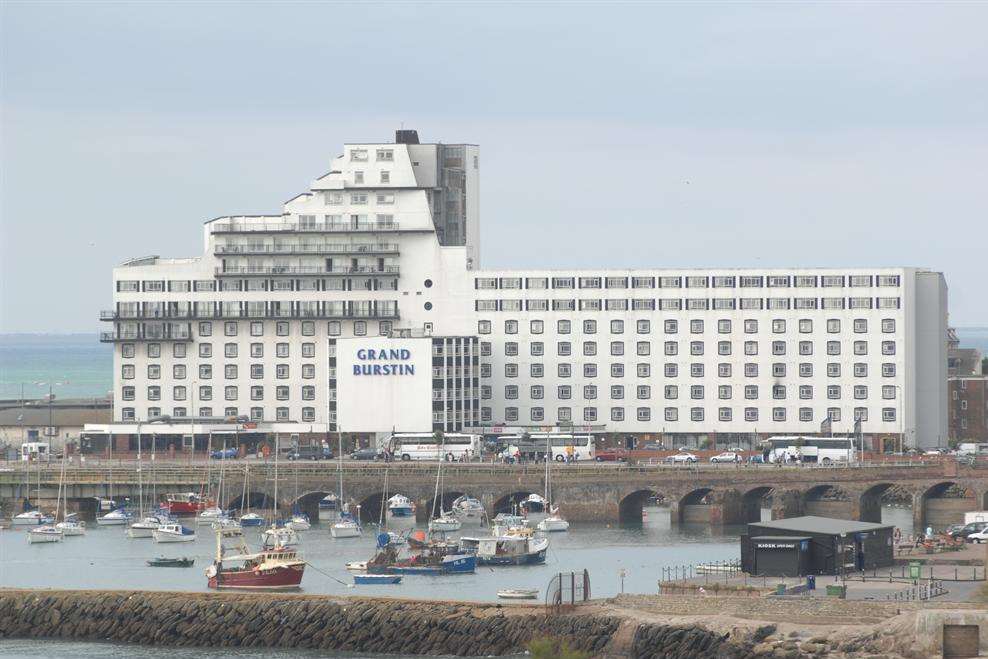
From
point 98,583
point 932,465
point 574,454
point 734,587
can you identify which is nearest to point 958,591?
point 734,587

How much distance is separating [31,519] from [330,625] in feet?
233

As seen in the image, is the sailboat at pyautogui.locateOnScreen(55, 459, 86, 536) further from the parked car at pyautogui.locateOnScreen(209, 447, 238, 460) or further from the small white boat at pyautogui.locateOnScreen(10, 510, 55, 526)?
the parked car at pyautogui.locateOnScreen(209, 447, 238, 460)

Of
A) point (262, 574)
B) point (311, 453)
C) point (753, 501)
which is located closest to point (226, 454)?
point (311, 453)

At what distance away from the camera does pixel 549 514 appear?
565ft

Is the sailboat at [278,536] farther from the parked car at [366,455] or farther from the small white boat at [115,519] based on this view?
the parked car at [366,455]

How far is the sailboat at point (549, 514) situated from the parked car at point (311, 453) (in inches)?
803

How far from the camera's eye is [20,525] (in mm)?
173000

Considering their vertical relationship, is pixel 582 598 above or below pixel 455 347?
below

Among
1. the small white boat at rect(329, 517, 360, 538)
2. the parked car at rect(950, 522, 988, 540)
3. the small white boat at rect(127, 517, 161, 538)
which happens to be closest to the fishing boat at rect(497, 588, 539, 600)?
the parked car at rect(950, 522, 988, 540)

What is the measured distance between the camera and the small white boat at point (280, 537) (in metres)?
145

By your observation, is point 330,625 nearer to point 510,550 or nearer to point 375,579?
point 375,579

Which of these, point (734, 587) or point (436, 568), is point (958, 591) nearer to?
point (734, 587)

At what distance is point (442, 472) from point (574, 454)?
61.5 ft

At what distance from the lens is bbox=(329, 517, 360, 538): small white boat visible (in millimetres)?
158750
